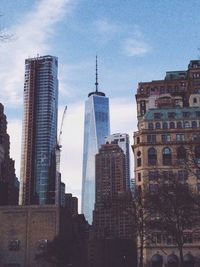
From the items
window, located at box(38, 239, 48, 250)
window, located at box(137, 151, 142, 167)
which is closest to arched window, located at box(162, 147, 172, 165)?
window, located at box(137, 151, 142, 167)

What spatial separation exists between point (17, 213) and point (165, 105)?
2196 inches

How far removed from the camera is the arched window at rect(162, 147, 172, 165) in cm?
12619

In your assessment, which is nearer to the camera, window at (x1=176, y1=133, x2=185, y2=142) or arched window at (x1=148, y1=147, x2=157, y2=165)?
arched window at (x1=148, y1=147, x2=157, y2=165)

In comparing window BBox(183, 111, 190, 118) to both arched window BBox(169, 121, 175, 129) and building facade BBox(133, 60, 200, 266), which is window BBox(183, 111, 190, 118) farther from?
arched window BBox(169, 121, 175, 129)

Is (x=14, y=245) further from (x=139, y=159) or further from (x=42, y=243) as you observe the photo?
(x=139, y=159)

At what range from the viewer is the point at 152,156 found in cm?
12750

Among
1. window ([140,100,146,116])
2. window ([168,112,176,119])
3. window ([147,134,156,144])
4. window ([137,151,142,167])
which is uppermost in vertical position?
window ([140,100,146,116])

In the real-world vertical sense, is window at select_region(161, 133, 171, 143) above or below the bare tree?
above

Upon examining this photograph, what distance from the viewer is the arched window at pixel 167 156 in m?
126

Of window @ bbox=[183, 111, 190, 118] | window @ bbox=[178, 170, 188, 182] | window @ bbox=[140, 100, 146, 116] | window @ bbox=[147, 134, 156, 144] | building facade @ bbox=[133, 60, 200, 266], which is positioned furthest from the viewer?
window @ bbox=[140, 100, 146, 116]

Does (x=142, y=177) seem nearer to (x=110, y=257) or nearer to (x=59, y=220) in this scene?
(x=59, y=220)

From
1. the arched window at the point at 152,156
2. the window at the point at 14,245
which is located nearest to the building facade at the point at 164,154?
the arched window at the point at 152,156

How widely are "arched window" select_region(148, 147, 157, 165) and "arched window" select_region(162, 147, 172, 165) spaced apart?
2344 millimetres

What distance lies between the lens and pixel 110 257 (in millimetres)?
192375
